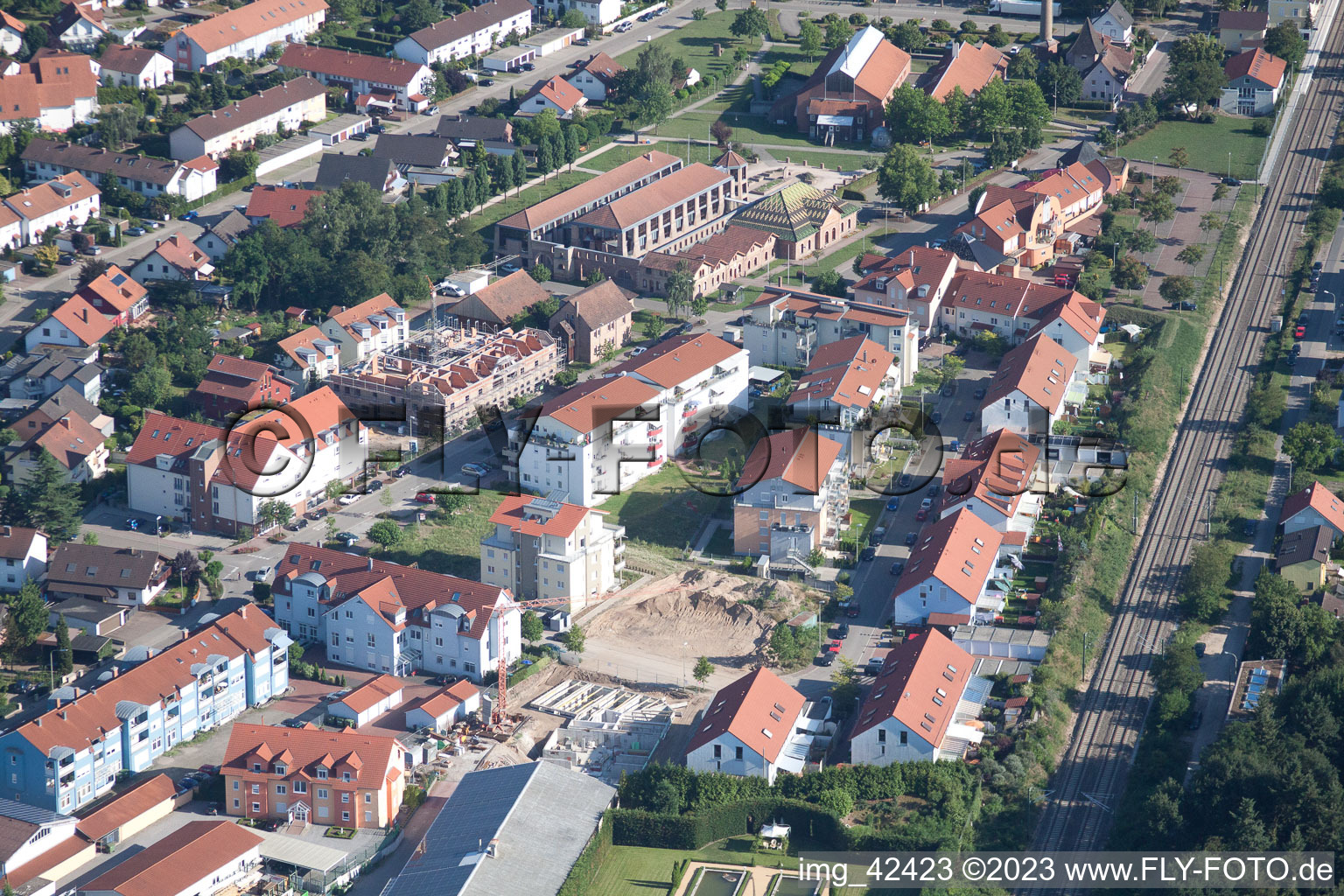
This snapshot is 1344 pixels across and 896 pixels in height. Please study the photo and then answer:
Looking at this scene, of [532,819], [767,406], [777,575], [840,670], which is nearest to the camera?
[532,819]

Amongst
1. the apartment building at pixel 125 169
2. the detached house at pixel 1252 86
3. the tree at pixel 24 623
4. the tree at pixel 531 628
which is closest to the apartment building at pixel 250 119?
the apartment building at pixel 125 169

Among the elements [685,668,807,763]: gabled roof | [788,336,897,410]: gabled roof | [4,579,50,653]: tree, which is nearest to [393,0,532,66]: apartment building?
[788,336,897,410]: gabled roof

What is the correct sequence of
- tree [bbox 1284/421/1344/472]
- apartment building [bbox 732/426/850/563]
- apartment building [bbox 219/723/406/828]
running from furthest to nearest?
tree [bbox 1284/421/1344/472], apartment building [bbox 732/426/850/563], apartment building [bbox 219/723/406/828]

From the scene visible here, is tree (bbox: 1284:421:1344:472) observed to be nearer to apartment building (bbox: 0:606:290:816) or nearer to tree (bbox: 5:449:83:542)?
apartment building (bbox: 0:606:290:816)

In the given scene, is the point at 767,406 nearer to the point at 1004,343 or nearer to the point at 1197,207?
the point at 1004,343

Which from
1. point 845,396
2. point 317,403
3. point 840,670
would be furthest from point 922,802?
point 317,403

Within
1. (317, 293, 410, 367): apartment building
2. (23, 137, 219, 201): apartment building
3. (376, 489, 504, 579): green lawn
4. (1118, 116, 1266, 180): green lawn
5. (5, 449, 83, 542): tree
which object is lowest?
(376, 489, 504, 579): green lawn

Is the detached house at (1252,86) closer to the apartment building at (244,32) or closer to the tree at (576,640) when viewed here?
the apartment building at (244,32)
